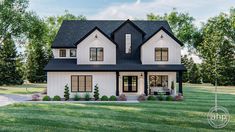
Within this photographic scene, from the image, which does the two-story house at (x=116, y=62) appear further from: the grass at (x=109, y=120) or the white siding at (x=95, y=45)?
the grass at (x=109, y=120)

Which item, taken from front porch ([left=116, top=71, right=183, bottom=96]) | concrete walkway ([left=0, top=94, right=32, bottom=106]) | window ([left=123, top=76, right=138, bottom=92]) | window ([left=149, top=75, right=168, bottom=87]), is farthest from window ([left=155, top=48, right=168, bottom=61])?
concrete walkway ([left=0, top=94, right=32, bottom=106])

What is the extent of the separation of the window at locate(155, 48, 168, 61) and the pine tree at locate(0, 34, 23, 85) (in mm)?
26918

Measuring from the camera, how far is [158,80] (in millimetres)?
33531

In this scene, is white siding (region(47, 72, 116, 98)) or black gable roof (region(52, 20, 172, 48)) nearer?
white siding (region(47, 72, 116, 98))

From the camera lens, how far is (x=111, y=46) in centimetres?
3184

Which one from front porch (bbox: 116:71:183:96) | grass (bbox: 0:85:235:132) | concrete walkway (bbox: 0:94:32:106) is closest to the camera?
grass (bbox: 0:85:235:132)

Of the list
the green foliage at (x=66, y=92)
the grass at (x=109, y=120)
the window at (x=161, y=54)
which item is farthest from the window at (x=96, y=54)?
the grass at (x=109, y=120)

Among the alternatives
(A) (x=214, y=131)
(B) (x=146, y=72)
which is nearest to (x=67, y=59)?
(B) (x=146, y=72)

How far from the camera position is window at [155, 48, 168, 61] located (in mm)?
32312

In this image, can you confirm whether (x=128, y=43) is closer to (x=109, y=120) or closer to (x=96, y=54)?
(x=96, y=54)

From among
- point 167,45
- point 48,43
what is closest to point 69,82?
point 167,45

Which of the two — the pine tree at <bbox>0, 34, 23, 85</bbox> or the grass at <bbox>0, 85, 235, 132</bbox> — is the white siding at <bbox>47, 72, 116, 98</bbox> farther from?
the pine tree at <bbox>0, 34, 23, 85</bbox>

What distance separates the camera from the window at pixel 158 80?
33.2 m

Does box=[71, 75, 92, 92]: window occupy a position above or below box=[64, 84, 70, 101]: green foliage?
above
